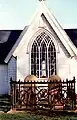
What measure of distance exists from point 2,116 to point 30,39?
822cm

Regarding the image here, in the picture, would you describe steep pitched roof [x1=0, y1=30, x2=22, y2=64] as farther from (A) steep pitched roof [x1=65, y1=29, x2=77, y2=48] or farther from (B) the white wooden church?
(B) the white wooden church

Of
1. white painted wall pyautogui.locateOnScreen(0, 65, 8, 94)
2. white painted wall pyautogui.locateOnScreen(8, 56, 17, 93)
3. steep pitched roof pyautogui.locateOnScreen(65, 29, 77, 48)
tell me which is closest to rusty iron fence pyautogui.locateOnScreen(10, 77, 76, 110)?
white painted wall pyautogui.locateOnScreen(8, 56, 17, 93)

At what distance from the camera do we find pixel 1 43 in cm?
2689

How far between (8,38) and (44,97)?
45.3 ft

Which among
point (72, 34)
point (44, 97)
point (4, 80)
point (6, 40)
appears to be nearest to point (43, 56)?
point (4, 80)

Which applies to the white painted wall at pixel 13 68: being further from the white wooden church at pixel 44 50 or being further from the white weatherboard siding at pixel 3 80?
the white weatherboard siding at pixel 3 80

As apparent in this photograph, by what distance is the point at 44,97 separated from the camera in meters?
14.6

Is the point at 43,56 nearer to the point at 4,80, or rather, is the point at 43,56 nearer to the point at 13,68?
the point at 13,68

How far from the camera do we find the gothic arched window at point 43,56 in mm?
19922

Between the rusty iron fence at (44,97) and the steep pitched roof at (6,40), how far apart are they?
1017cm

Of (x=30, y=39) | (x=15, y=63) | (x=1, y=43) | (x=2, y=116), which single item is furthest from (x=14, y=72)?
(x=2, y=116)

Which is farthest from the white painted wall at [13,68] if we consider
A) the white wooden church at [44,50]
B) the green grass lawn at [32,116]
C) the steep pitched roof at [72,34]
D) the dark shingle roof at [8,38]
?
the green grass lawn at [32,116]

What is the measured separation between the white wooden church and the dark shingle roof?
192 inches

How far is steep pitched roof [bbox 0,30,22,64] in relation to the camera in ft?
84.7
